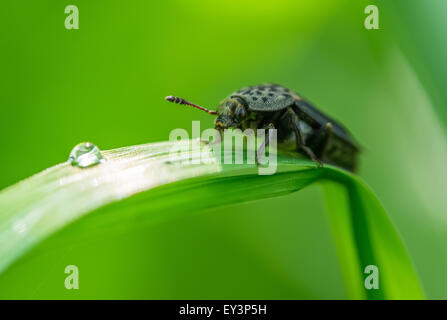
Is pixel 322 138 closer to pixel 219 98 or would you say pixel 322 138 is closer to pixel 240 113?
pixel 240 113

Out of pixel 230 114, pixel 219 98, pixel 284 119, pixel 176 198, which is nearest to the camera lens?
pixel 176 198

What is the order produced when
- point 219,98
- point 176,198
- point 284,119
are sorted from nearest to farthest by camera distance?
point 176,198 < point 284,119 < point 219,98

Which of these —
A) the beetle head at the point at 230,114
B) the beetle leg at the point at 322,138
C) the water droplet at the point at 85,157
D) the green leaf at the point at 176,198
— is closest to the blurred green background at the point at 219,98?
the beetle leg at the point at 322,138

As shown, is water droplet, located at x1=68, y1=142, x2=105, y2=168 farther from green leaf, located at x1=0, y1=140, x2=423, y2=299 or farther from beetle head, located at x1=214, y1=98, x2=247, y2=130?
beetle head, located at x1=214, y1=98, x2=247, y2=130

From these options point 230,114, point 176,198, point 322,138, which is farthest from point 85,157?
point 322,138

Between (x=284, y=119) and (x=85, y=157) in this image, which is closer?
(x=85, y=157)

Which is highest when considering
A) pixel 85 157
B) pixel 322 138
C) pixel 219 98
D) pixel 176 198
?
pixel 219 98
